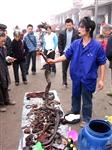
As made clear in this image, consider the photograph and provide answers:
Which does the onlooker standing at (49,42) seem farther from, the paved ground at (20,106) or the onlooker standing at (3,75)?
the onlooker standing at (3,75)

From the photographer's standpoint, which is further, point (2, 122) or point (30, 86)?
point (30, 86)

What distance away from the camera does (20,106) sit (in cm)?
659

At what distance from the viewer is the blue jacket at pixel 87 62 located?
4.86m

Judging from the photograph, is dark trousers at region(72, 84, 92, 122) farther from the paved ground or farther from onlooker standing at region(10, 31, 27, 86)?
onlooker standing at region(10, 31, 27, 86)

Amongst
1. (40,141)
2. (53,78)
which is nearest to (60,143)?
(40,141)

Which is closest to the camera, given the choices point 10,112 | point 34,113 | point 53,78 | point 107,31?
point 34,113

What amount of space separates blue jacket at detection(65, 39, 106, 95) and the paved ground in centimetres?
101

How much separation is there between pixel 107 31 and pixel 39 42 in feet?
12.1

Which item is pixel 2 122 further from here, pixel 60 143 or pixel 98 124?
pixel 98 124

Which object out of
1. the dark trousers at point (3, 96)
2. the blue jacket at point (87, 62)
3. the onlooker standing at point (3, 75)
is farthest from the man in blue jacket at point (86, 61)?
the dark trousers at point (3, 96)

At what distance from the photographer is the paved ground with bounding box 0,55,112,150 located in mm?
5015

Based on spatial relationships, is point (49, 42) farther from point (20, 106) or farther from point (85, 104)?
point (85, 104)

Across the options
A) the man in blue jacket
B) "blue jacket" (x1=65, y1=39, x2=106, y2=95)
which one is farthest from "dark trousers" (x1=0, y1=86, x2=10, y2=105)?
"blue jacket" (x1=65, y1=39, x2=106, y2=95)

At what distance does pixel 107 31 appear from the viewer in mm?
7328
